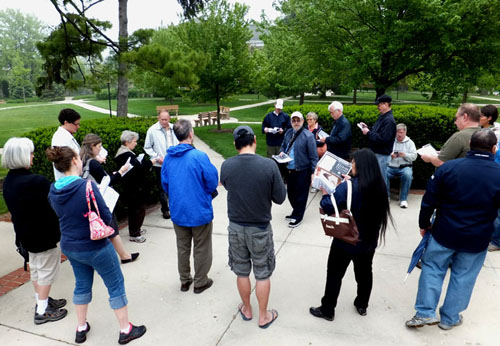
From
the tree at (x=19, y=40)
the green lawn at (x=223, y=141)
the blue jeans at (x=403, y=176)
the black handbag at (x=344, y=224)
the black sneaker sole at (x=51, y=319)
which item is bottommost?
the black sneaker sole at (x=51, y=319)

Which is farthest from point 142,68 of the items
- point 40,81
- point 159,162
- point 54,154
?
point 54,154

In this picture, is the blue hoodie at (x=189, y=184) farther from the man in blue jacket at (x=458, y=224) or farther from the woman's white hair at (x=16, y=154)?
the man in blue jacket at (x=458, y=224)

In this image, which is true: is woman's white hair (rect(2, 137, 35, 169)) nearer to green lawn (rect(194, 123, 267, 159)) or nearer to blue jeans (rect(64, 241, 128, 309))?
blue jeans (rect(64, 241, 128, 309))

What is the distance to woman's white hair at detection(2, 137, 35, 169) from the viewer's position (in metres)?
2.95

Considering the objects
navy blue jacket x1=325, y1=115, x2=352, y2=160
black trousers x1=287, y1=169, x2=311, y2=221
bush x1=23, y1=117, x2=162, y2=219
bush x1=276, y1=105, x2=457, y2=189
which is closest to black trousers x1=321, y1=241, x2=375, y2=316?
black trousers x1=287, y1=169, x2=311, y2=221

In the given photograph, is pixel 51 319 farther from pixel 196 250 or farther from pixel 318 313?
pixel 318 313

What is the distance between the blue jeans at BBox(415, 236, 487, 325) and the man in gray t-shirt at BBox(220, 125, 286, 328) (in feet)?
4.77

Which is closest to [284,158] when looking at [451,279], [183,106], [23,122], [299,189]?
[299,189]

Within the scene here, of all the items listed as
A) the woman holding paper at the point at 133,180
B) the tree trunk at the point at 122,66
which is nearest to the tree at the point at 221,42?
the tree trunk at the point at 122,66

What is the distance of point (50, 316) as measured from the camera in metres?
3.37

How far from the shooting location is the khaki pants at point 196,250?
3656 millimetres

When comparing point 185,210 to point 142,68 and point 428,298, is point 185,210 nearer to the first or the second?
point 428,298

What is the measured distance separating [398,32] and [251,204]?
935 centimetres

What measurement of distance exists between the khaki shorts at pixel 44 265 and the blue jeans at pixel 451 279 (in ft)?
11.6
